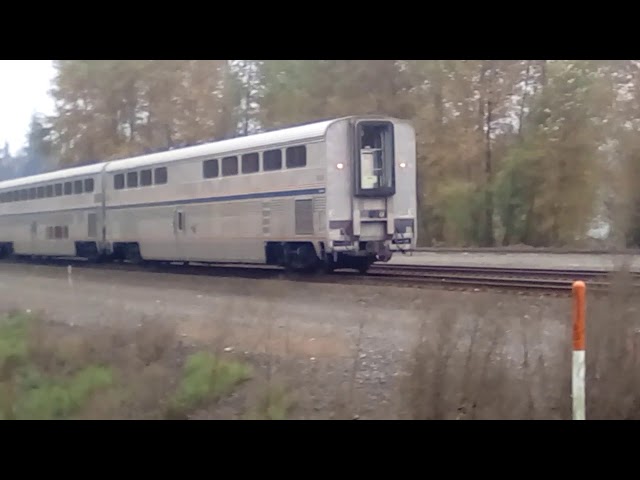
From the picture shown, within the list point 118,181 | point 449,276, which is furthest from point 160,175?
point 449,276

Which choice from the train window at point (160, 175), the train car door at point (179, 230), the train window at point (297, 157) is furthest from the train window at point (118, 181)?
the train window at point (297, 157)

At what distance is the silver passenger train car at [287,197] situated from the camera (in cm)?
1853

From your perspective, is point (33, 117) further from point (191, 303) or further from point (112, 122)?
point (191, 303)

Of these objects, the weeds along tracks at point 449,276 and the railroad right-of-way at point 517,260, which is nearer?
the weeds along tracks at point 449,276

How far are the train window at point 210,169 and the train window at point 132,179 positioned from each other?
4.51m

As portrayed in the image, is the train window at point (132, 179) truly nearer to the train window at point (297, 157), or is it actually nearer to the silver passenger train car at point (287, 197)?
the silver passenger train car at point (287, 197)

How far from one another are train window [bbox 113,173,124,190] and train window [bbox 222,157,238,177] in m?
6.61

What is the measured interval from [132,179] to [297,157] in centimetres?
879

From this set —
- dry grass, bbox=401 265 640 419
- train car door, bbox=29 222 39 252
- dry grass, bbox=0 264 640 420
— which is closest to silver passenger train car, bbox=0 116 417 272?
dry grass, bbox=0 264 640 420

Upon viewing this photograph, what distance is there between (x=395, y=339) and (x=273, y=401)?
3108 mm

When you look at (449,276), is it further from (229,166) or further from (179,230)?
(179,230)

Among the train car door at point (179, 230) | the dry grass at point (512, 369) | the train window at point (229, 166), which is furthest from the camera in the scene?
the train car door at point (179, 230)

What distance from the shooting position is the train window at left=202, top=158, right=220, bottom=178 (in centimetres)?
2161

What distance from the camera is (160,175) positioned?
24422 millimetres
